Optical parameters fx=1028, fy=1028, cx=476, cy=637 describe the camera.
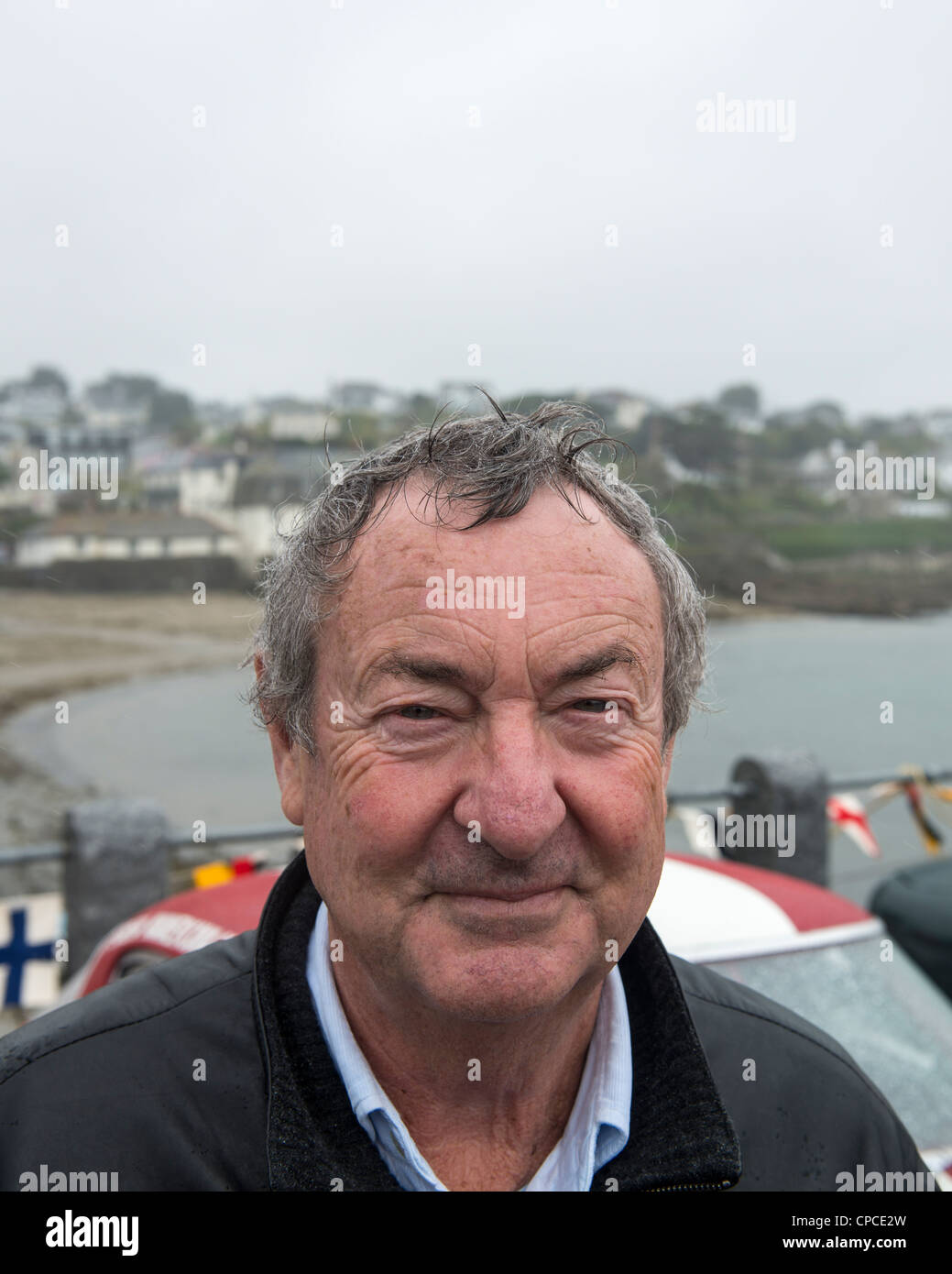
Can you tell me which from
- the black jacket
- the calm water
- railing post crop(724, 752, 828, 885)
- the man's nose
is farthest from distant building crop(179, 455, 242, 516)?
the man's nose

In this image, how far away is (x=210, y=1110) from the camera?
58.1 inches

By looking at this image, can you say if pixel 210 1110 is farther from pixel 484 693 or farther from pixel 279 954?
pixel 484 693

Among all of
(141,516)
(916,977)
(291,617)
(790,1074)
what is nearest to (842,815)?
(916,977)

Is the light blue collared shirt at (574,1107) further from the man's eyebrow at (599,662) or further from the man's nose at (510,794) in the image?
the man's eyebrow at (599,662)

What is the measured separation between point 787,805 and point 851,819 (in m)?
0.92

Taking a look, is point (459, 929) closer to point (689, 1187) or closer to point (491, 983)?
point (491, 983)

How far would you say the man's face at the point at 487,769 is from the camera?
139 cm

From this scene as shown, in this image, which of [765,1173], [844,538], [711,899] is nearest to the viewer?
[765,1173]

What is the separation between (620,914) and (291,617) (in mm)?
676

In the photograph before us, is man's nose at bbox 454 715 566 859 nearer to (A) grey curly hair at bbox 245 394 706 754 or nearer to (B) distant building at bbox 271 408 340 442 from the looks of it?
(A) grey curly hair at bbox 245 394 706 754

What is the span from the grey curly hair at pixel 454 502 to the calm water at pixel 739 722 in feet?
83.0

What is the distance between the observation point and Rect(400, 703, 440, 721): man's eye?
144 cm

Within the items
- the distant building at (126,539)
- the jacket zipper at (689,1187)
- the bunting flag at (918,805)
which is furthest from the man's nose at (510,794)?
the distant building at (126,539)

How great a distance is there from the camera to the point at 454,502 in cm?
148
